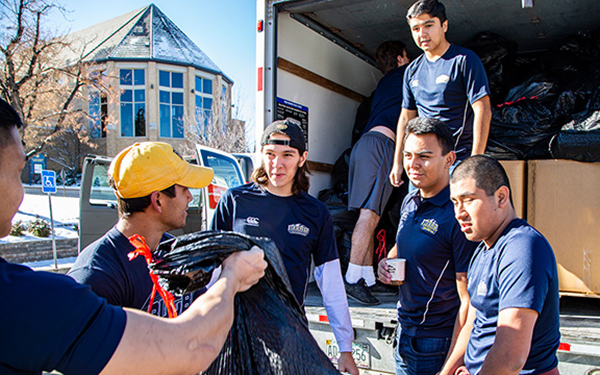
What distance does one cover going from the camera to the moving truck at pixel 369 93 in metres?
2.72

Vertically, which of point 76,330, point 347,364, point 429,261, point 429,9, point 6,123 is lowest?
point 347,364

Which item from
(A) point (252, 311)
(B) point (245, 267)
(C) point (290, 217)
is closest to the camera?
(B) point (245, 267)

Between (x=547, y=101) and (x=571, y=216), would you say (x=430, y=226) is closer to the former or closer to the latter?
(x=571, y=216)

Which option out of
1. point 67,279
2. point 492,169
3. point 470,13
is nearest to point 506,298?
point 492,169

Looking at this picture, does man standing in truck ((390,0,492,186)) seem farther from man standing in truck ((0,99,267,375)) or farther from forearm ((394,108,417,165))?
man standing in truck ((0,99,267,375))

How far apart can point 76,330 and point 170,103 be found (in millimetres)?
33109

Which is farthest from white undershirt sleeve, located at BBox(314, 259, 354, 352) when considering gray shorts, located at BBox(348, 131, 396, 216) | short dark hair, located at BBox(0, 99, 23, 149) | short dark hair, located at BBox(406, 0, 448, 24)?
short dark hair, located at BBox(406, 0, 448, 24)

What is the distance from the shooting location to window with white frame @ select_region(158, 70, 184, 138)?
1248 inches

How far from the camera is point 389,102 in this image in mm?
3920

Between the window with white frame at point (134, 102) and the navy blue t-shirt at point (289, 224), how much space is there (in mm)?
31740

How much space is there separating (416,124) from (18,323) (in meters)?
1.94

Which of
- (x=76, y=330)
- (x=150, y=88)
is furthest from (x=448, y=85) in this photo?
(x=150, y=88)

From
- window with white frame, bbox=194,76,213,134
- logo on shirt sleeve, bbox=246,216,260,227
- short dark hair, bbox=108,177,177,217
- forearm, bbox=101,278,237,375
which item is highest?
window with white frame, bbox=194,76,213,134

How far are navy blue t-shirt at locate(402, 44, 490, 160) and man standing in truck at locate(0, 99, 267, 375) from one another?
97.6 inches
